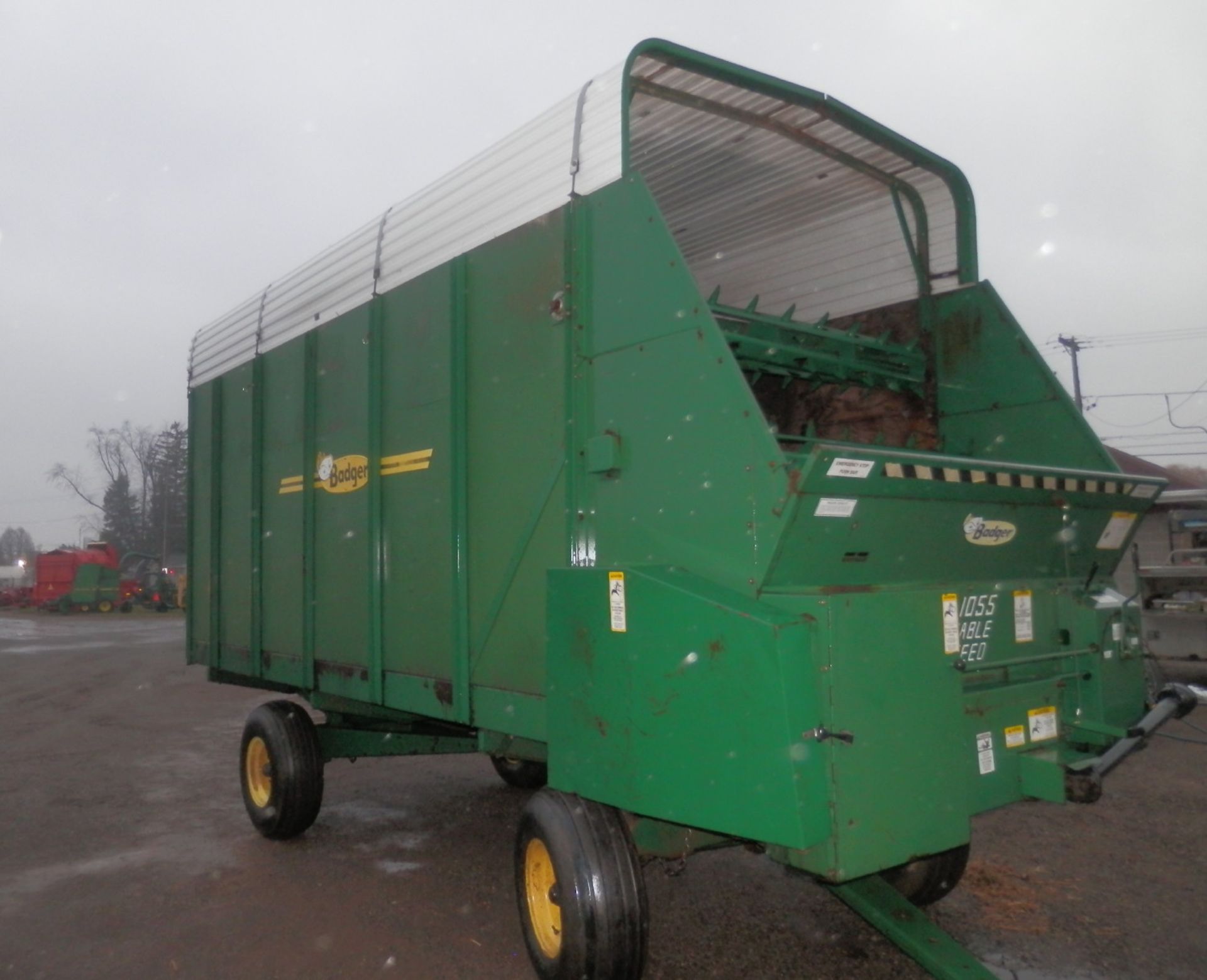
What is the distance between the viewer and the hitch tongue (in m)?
3.34

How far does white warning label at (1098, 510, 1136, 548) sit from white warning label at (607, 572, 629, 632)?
7.20 ft

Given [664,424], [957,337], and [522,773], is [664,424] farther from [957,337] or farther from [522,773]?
[522,773]

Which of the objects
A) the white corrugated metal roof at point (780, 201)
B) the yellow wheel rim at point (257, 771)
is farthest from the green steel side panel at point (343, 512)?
the white corrugated metal roof at point (780, 201)

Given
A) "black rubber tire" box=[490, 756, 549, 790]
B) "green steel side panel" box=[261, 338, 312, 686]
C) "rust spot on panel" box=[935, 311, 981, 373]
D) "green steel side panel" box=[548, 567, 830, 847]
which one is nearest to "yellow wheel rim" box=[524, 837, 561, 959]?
"green steel side panel" box=[548, 567, 830, 847]

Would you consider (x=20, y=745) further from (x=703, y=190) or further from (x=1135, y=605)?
(x=1135, y=605)

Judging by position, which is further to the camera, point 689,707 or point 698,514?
point 698,514

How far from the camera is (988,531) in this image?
11.6 feet

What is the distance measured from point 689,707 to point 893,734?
63 cm

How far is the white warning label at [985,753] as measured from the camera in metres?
3.31

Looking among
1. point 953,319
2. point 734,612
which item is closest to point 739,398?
point 734,612

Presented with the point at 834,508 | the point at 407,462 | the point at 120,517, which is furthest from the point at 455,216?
the point at 120,517

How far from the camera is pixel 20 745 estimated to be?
9203 mm

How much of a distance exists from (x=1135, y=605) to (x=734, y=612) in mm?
2213

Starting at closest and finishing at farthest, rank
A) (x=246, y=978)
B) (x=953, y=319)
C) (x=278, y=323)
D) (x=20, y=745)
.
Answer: (x=246, y=978), (x=953, y=319), (x=278, y=323), (x=20, y=745)
